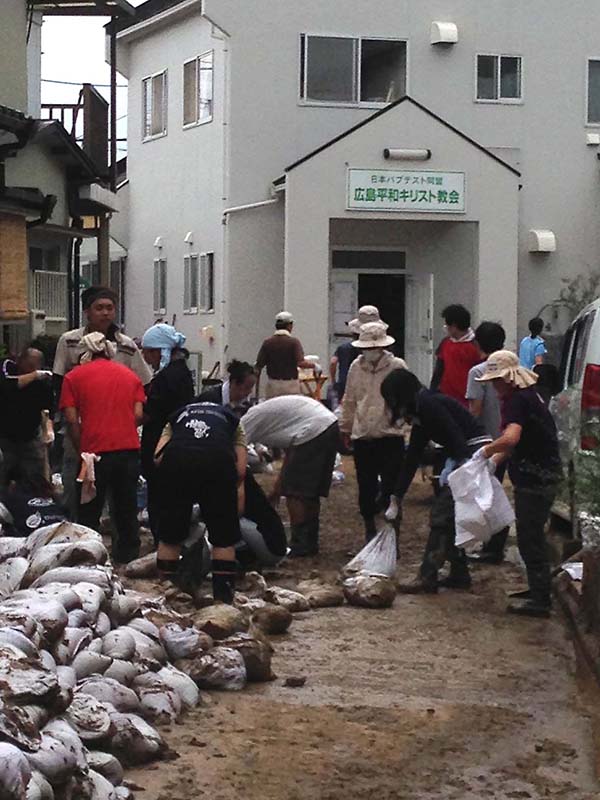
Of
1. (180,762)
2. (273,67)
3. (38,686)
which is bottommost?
(180,762)

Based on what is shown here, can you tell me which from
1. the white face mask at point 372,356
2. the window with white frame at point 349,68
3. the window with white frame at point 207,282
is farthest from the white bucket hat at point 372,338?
the window with white frame at point 207,282

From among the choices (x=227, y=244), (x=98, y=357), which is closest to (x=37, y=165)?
(x=227, y=244)

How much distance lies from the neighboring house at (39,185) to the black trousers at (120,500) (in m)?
8.45

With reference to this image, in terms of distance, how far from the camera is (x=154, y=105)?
3122 centimetres

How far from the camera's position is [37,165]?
71.6 feet

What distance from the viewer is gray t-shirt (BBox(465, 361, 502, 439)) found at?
13414mm

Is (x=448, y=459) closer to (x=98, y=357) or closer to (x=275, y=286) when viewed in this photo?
(x=98, y=357)

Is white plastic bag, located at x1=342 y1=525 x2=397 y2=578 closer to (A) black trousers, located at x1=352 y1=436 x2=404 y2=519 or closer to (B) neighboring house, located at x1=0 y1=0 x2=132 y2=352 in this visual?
(A) black trousers, located at x1=352 y1=436 x2=404 y2=519

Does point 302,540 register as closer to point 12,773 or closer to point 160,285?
point 12,773

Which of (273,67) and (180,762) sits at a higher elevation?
(273,67)

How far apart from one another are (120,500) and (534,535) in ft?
9.83

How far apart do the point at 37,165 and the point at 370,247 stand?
810 cm

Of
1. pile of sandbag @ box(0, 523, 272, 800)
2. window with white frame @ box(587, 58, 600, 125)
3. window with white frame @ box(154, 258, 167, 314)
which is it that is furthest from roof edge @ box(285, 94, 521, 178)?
pile of sandbag @ box(0, 523, 272, 800)

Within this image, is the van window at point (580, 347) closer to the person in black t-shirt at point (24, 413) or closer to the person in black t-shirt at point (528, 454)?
the person in black t-shirt at point (528, 454)
